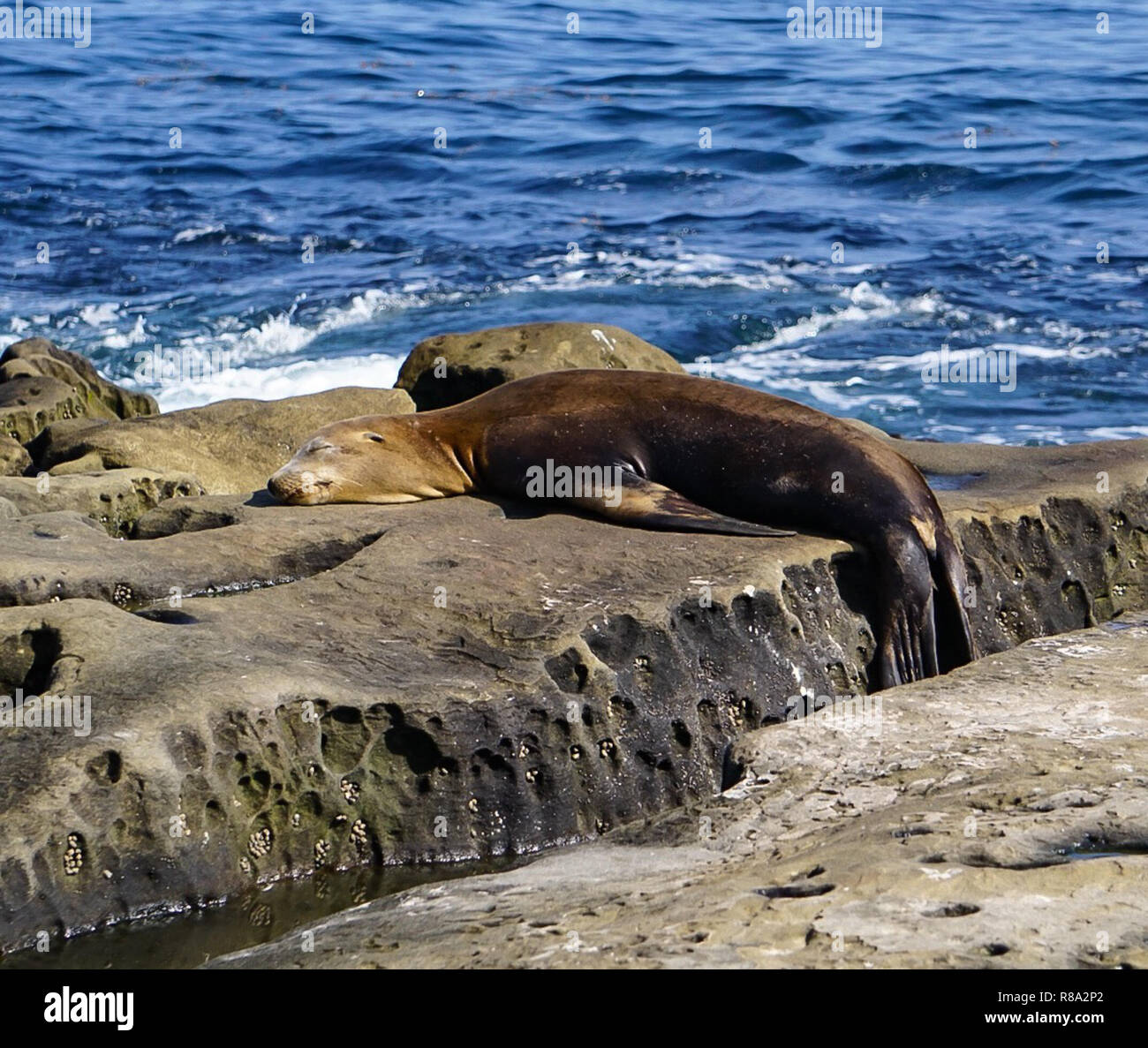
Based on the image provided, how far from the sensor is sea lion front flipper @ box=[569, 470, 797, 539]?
20.5 feet

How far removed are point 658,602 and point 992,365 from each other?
9.01 m

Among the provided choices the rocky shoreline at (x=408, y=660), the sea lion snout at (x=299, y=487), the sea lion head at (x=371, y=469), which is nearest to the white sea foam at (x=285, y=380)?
the rocky shoreline at (x=408, y=660)

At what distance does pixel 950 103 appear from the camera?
22.2 meters

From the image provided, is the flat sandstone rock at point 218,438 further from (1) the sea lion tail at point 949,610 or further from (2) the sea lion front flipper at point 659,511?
(1) the sea lion tail at point 949,610

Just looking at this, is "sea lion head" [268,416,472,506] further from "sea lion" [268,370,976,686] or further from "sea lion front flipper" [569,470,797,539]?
"sea lion front flipper" [569,470,797,539]

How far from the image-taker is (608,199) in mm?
18672

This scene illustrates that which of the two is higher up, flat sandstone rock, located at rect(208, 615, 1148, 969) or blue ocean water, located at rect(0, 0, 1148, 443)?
blue ocean water, located at rect(0, 0, 1148, 443)

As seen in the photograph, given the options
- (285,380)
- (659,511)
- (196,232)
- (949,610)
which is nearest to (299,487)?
(659,511)

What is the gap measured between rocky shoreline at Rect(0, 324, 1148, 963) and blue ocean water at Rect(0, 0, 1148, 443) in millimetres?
6169

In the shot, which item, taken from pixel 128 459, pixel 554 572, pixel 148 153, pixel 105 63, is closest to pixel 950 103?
pixel 148 153

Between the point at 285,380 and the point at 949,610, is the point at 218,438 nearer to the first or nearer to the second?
the point at 949,610

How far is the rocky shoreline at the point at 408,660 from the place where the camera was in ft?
14.7

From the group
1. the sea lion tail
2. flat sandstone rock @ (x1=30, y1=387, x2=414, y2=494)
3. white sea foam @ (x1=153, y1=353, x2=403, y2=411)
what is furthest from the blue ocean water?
the sea lion tail

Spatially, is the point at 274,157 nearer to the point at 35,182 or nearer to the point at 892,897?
the point at 35,182
